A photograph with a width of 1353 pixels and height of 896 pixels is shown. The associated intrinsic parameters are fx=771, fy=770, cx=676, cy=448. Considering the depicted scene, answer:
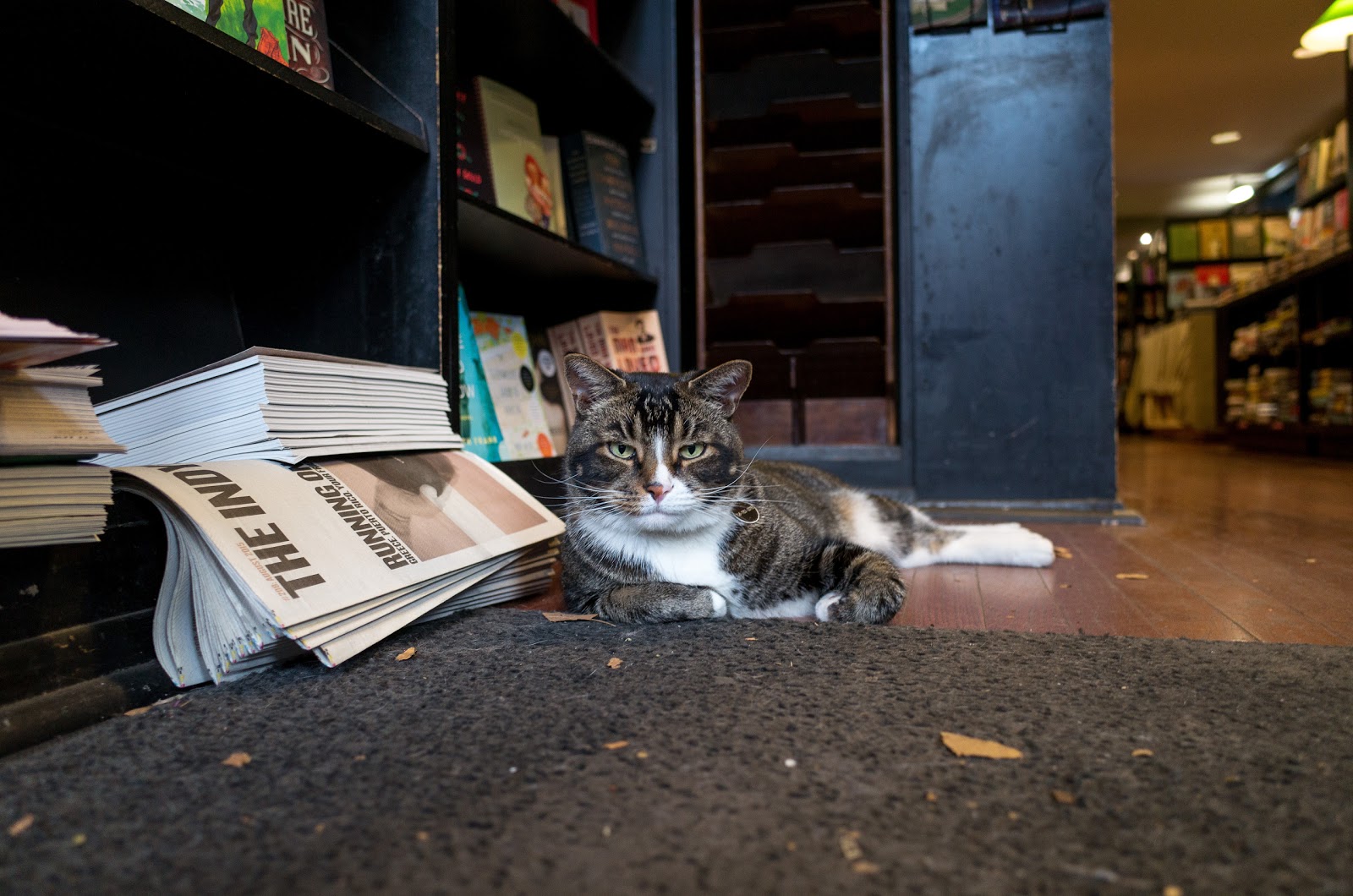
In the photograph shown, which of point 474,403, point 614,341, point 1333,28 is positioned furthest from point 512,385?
point 1333,28

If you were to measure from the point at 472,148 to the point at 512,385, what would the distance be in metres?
0.64

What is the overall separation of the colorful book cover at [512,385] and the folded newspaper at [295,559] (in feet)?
2.62

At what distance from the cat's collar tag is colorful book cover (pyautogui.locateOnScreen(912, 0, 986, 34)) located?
2.19 metres

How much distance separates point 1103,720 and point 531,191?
195 centimetres

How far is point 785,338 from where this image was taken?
10.4ft

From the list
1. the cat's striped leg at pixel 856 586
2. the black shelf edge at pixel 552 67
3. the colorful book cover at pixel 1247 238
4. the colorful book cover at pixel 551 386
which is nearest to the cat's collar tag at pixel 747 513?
the cat's striped leg at pixel 856 586

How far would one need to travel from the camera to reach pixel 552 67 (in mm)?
2250

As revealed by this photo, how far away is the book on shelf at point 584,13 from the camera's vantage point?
2377mm

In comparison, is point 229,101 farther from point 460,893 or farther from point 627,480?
point 460,893

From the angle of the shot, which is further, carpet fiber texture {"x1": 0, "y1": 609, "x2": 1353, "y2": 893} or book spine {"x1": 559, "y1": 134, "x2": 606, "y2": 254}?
book spine {"x1": 559, "y1": 134, "x2": 606, "y2": 254}

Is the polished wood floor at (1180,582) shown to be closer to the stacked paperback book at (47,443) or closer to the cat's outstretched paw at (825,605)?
the cat's outstretched paw at (825,605)

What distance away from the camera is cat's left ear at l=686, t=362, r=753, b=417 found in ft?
4.74

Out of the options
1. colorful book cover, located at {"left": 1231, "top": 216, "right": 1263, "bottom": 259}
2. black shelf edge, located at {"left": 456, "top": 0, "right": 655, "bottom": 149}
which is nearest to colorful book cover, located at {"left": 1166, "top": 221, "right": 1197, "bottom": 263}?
colorful book cover, located at {"left": 1231, "top": 216, "right": 1263, "bottom": 259}

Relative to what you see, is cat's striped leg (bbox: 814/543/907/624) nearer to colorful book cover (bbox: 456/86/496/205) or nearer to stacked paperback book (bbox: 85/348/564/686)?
stacked paperback book (bbox: 85/348/564/686)
